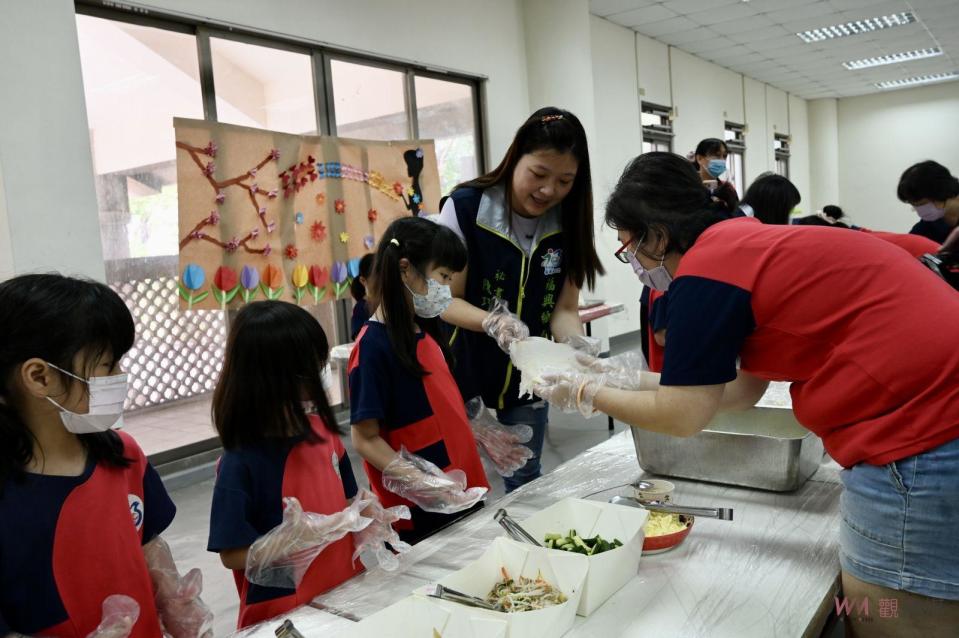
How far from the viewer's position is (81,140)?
2824 millimetres

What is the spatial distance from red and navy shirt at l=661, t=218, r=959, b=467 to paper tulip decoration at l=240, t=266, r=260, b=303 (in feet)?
9.83

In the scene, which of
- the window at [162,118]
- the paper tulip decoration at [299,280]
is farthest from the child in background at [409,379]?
the paper tulip decoration at [299,280]

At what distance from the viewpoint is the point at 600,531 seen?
117cm

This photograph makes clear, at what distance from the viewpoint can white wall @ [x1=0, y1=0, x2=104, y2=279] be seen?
258cm

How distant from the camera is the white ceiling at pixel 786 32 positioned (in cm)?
657

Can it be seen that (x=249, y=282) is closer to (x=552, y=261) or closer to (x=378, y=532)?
(x=552, y=261)

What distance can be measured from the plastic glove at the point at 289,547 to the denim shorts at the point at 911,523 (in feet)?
2.52

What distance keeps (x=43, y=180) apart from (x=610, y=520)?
2.60 meters

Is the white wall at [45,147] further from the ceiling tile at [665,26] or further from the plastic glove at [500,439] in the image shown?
the ceiling tile at [665,26]

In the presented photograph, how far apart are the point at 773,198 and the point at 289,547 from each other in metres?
2.32

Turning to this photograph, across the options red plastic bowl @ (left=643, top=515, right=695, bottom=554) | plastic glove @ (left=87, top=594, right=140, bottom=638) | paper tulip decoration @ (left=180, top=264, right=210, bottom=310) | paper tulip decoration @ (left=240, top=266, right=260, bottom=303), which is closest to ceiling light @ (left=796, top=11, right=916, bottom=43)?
paper tulip decoration @ (left=240, top=266, right=260, bottom=303)

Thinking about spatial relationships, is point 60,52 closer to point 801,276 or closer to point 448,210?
point 448,210

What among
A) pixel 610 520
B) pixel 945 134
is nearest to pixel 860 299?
pixel 610 520

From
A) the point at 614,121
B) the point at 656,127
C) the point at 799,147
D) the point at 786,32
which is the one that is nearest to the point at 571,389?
the point at 614,121
